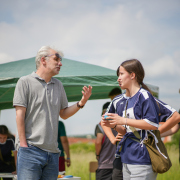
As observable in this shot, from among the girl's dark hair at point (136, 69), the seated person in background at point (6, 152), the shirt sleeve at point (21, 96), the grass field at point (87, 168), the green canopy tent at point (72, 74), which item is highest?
the green canopy tent at point (72, 74)

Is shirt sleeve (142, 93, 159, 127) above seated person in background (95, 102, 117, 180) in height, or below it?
above

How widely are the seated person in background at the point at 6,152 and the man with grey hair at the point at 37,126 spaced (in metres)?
2.95

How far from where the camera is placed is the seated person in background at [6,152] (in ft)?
17.4

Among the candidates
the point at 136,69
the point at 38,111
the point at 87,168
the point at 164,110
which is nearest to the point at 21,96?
the point at 38,111

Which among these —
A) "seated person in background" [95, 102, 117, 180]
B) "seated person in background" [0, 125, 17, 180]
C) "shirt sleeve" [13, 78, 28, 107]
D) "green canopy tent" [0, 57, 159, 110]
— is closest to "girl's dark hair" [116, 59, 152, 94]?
"shirt sleeve" [13, 78, 28, 107]

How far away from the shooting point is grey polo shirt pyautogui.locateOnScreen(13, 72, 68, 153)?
2396mm

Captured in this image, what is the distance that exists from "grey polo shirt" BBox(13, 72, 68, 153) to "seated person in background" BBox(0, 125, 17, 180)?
117 inches

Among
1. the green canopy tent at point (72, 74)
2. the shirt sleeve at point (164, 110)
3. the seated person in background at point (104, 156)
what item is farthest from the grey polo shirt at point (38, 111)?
the green canopy tent at point (72, 74)

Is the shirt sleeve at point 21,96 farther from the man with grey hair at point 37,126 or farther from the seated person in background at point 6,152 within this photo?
the seated person in background at point 6,152

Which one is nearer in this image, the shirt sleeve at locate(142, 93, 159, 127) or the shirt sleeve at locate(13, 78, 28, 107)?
the shirt sleeve at locate(142, 93, 159, 127)

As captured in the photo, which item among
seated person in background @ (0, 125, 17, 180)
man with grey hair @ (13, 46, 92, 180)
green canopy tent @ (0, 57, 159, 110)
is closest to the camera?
man with grey hair @ (13, 46, 92, 180)

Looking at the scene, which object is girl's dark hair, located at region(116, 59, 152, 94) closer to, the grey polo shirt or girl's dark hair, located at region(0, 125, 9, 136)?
the grey polo shirt

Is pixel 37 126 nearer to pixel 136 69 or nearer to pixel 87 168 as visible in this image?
pixel 136 69

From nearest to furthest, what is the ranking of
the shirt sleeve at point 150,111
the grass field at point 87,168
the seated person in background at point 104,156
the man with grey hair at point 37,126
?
the shirt sleeve at point 150,111 < the man with grey hair at point 37,126 < the seated person in background at point 104,156 < the grass field at point 87,168
